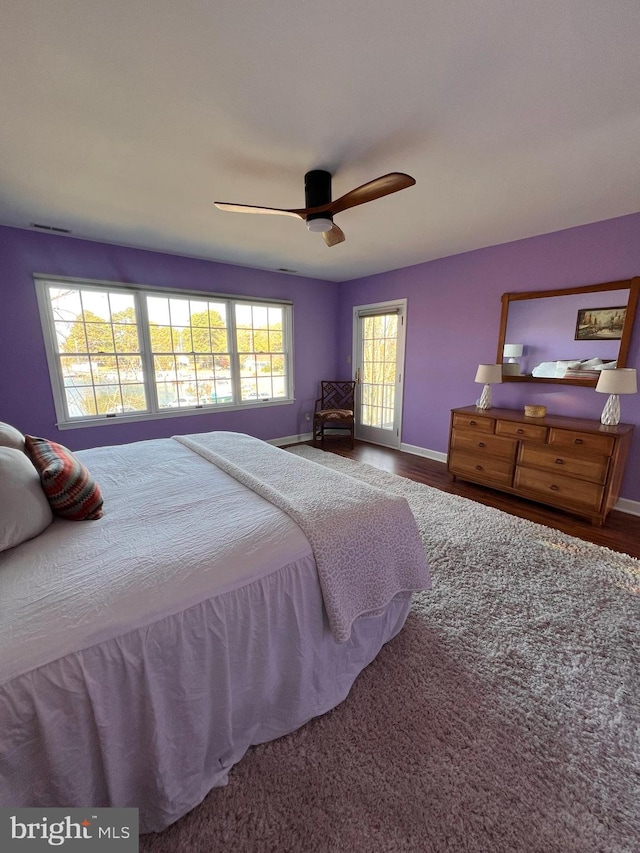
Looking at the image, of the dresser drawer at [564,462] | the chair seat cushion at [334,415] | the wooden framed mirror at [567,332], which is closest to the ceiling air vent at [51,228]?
the chair seat cushion at [334,415]

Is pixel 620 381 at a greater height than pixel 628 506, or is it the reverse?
pixel 620 381

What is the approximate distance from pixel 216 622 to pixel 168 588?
0.61 ft

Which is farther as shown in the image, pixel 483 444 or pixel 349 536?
pixel 483 444

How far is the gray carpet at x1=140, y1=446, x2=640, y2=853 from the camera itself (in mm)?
1002

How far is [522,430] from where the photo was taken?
119 inches

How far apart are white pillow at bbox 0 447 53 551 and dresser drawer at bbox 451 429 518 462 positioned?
336 cm

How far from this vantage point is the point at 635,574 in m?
2.13

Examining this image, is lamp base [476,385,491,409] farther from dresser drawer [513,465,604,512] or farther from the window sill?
the window sill

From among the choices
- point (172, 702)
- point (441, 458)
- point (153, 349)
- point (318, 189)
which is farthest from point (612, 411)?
point (153, 349)

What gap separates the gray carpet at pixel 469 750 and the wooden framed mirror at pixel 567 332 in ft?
6.52

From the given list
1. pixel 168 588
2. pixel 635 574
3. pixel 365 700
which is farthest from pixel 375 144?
pixel 635 574

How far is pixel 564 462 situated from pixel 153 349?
4.25 meters

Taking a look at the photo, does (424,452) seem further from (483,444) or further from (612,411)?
(612,411)

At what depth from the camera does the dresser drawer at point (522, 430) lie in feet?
9.52
